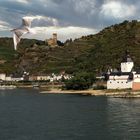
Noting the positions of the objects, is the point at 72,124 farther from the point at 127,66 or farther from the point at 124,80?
the point at 127,66

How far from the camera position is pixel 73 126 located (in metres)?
52.8

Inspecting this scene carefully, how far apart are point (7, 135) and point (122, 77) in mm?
75462

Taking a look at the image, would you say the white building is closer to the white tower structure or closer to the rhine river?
the white tower structure

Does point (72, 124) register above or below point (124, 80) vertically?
below

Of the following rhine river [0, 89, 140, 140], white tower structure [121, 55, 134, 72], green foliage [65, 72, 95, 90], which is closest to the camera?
rhine river [0, 89, 140, 140]

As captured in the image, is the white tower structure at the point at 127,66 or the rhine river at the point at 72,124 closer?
the rhine river at the point at 72,124

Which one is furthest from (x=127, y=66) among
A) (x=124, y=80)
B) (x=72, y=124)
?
(x=72, y=124)

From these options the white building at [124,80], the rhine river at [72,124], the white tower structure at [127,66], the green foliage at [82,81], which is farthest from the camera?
the green foliage at [82,81]

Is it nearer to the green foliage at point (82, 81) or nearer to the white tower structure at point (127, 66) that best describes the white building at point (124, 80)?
the white tower structure at point (127, 66)

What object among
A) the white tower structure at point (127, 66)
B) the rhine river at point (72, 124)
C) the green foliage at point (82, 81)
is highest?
the white tower structure at point (127, 66)

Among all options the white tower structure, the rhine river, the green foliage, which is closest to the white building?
the white tower structure

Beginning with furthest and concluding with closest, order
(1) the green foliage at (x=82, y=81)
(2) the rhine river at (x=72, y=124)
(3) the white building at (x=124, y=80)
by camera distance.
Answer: (1) the green foliage at (x=82, y=81)
(3) the white building at (x=124, y=80)
(2) the rhine river at (x=72, y=124)

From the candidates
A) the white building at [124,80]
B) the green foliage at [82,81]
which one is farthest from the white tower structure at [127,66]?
the green foliage at [82,81]

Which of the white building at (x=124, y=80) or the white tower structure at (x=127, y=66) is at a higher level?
the white tower structure at (x=127, y=66)
